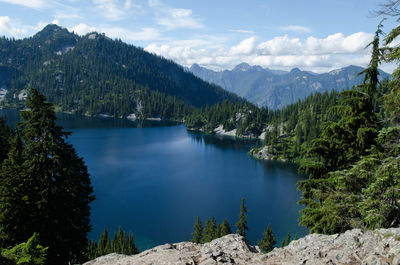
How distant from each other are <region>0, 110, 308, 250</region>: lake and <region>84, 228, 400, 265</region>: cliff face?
38.0 m

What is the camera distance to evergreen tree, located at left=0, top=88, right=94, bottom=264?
20812mm

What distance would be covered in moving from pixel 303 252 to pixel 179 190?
63.5 metres

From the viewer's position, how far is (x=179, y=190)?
72562mm

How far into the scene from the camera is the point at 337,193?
14.3 metres

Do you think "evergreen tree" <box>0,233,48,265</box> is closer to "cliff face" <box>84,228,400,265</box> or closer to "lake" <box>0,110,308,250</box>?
"cliff face" <box>84,228,400,265</box>

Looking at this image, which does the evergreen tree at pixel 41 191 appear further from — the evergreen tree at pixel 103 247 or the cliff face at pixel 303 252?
the evergreen tree at pixel 103 247

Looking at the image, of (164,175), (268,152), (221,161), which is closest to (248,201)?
(164,175)

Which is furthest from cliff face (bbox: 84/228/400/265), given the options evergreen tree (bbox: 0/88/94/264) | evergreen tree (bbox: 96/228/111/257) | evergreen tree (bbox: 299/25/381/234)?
evergreen tree (bbox: 96/228/111/257)

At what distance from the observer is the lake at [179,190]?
54006 mm

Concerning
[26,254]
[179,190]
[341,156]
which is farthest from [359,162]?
[179,190]

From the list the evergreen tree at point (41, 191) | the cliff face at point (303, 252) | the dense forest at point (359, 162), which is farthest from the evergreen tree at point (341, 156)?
the evergreen tree at point (41, 191)

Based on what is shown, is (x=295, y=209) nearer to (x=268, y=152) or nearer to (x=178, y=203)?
(x=178, y=203)

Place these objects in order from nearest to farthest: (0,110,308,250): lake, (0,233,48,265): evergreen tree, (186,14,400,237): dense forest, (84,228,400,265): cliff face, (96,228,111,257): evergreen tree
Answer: (84,228,400,265): cliff face < (186,14,400,237): dense forest < (0,233,48,265): evergreen tree < (96,228,111,257): evergreen tree < (0,110,308,250): lake

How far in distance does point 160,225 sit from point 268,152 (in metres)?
79.5
